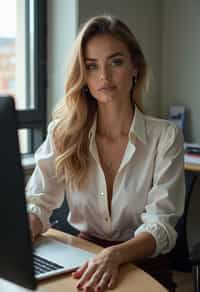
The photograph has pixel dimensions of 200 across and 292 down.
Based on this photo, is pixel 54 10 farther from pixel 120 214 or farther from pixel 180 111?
pixel 120 214

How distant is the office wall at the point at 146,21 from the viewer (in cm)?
305

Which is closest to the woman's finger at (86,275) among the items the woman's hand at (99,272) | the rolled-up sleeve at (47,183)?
the woman's hand at (99,272)

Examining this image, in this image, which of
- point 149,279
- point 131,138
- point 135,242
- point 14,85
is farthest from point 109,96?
point 14,85

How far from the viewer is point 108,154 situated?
5.96 ft

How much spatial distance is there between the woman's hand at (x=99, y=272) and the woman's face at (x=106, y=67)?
61cm

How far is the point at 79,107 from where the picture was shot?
1.84m

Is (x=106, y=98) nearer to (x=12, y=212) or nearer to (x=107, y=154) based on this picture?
(x=107, y=154)

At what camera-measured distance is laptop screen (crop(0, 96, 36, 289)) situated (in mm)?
781

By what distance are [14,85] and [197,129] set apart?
3.72ft

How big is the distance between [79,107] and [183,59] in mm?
1667

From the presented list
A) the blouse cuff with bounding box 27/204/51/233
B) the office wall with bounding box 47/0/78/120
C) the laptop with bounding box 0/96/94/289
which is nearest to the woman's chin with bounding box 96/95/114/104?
the blouse cuff with bounding box 27/204/51/233

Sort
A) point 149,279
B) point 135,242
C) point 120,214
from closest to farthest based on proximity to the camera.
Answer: point 149,279
point 135,242
point 120,214

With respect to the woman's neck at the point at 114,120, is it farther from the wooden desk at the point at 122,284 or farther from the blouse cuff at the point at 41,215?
the wooden desk at the point at 122,284

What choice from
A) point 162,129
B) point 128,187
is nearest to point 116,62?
point 162,129
